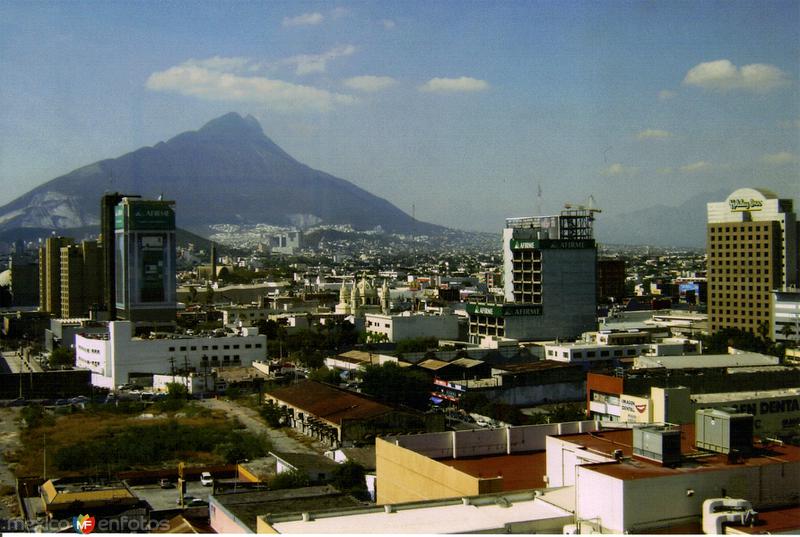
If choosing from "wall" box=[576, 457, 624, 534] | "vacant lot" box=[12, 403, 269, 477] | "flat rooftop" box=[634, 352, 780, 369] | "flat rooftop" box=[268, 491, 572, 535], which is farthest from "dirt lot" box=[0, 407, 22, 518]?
"flat rooftop" box=[634, 352, 780, 369]

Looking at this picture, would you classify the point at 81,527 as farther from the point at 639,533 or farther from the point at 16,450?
the point at 16,450

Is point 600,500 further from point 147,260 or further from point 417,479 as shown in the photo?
point 147,260

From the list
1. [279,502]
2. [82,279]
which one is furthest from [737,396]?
[82,279]

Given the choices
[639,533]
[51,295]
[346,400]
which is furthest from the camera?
[51,295]

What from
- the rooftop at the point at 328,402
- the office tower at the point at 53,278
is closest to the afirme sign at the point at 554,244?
the rooftop at the point at 328,402

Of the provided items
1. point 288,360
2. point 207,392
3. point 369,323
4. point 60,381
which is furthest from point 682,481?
point 369,323

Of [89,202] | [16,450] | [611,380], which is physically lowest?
[16,450]

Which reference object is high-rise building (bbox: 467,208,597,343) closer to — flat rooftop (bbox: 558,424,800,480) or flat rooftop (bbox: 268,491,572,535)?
flat rooftop (bbox: 558,424,800,480)
